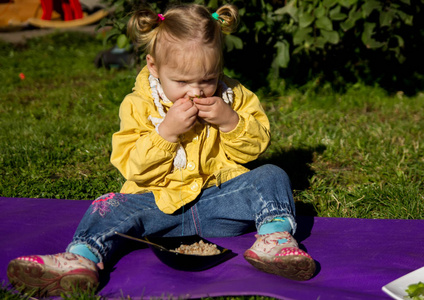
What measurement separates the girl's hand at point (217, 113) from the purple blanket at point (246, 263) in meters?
0.51

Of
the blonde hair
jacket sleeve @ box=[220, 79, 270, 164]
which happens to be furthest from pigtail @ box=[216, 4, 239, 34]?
jacket sleeve @ box=[220, 79, 270, 164]

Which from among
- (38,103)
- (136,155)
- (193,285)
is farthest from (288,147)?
(38,103)

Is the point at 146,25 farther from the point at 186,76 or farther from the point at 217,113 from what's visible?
the point at 217,113

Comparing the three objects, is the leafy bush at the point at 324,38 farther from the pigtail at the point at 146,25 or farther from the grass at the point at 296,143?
the pigtail at the point at 146,25

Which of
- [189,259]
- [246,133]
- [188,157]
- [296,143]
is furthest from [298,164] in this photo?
[189,259]

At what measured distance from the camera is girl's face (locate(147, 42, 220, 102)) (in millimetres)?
2090

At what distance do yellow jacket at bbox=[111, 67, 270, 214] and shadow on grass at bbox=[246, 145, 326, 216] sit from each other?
0.59 metres

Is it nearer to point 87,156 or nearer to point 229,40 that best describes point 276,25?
point 229,40

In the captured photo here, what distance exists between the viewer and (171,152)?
2.18 metres

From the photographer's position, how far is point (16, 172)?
3092mm

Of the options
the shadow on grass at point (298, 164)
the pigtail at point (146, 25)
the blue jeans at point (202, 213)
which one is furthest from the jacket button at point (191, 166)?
the shadow on grass at point (298, 164)

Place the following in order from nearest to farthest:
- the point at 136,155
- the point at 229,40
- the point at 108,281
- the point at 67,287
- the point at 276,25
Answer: the point at 67,287
the point at 108,281
the point at 136,155
the point at 229,40
the point at 276,25

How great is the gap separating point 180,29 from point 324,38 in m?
1.99

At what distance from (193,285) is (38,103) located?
3261 mm
